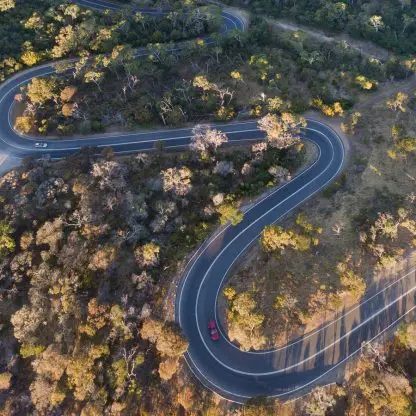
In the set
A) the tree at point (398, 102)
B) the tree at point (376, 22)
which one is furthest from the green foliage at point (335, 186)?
the tree at point (376, 22)

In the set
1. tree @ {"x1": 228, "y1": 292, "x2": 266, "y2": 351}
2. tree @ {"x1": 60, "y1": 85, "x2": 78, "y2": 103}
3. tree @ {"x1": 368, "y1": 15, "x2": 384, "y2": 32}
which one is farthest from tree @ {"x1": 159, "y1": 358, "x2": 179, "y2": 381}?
tree @ {"x1": 368, "y1": 15, "x2": 384, "y2": 32}

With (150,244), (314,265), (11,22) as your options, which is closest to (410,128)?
(314,265)

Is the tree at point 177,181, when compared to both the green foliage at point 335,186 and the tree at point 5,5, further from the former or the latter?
the tree at point 5,5

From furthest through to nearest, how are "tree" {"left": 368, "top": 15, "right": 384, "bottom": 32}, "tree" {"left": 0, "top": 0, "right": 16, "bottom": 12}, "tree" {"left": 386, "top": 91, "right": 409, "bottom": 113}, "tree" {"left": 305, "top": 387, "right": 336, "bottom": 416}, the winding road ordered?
"tree" {"left": 368, "top": 15, "right": 384, "bottom": 32}, "tree" {"left": 0, "top": 0, "right": 16, "bottom": 12}, "tree" {"left": 386, "top": 91, "right": 409, "bottom": 113}, the winding road, "tree" {"left": 305, "top": 387, "right": 336, "bottom": 416}

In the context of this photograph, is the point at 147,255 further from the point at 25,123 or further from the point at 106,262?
the point at 25,123

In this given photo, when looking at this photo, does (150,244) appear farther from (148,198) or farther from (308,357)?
(308,357)

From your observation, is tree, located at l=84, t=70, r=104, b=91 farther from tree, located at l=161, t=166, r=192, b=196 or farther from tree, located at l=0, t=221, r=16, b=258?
tree, located at l=0, t=221, r=16, b=258
